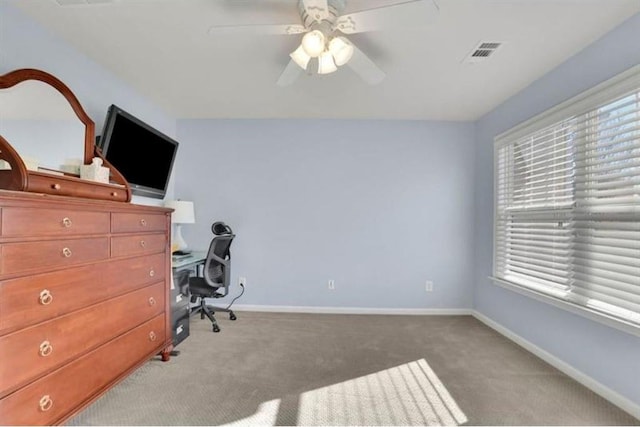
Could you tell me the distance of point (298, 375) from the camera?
7.16ft

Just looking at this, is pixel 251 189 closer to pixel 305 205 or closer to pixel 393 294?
pixel 305 205

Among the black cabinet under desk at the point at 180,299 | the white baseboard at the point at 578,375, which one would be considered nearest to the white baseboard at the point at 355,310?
the white baseboard at the point at 578,375

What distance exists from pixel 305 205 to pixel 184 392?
234cm

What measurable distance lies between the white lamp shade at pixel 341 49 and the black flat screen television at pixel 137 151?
1817 millimetres

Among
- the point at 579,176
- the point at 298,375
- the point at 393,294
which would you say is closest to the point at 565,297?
the point at 579,176

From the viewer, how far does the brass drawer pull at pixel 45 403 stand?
1.39 metres

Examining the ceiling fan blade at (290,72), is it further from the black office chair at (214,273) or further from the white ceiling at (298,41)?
the black office chair at (214,273)

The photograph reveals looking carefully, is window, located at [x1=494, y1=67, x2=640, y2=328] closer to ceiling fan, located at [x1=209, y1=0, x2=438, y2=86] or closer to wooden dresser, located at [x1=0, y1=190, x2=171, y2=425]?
ceiling fan, located at [x1=209, y1=0, x2=438, y2=86]

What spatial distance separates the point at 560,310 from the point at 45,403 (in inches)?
130

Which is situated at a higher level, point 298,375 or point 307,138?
point 307,138

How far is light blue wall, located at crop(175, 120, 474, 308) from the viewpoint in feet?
12.3

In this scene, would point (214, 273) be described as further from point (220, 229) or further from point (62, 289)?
point (62, 289)

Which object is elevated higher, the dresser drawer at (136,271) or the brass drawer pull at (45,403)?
the dresser drawer at (136,271)

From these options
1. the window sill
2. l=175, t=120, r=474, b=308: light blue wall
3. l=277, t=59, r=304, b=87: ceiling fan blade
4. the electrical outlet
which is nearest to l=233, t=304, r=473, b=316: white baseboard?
l=175, t=120, r=474, b=308: light blue wall
